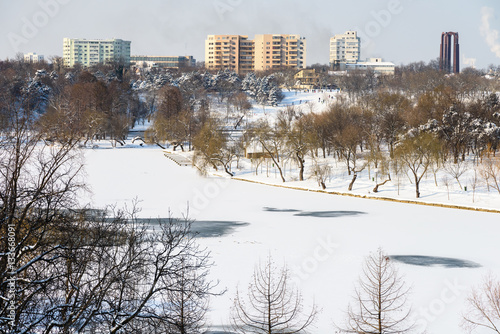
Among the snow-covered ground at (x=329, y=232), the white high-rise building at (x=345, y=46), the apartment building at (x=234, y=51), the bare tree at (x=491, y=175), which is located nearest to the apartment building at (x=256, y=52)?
the apartment building at (x=234, y=51)

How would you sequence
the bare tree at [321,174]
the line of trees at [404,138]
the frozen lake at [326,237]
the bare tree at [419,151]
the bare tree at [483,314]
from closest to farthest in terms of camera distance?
the bare tree at [483,314] < the frozen lake at [326,237] < the bare tree at [419,151] < the line of trees at [404,138] < the bare tree at [321,174]

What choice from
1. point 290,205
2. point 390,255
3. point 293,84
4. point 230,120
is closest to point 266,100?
point 230,120

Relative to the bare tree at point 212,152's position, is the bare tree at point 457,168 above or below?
below

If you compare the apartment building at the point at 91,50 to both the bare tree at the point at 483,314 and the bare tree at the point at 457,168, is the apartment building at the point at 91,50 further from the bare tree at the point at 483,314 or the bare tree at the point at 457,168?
the bare tree at the point at 483,314

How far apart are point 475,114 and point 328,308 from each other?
115 ft

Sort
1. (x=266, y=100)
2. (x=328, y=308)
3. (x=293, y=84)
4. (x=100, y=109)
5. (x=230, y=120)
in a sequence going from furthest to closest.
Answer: (x=293, y=84) < (x=266, y=100) < (x=230, y=120) < (x=100, y=109) < (x=328, y=308)

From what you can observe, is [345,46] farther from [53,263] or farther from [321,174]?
[53,263]

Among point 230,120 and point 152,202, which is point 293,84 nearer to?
point 230,120

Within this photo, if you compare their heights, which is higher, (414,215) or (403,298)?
(414,215)

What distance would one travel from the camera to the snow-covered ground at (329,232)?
14.2 metres

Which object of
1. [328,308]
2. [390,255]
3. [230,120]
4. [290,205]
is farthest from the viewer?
[230,120]

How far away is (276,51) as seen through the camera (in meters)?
153

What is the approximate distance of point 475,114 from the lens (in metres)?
43.4

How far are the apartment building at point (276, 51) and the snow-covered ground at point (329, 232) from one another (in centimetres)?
11644
